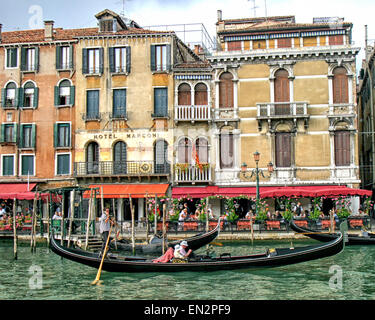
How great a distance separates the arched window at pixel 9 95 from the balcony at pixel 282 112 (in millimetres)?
11667

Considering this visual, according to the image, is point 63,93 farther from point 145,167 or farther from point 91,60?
point 145,167

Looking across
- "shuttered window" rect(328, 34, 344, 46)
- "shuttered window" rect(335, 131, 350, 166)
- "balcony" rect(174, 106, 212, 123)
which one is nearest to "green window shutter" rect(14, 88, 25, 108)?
"balcony" rect(174, 106, 212, 123)

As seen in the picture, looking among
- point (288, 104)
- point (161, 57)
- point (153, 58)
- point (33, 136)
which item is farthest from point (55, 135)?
point (288, 104)

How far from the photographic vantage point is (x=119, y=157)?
874 inches

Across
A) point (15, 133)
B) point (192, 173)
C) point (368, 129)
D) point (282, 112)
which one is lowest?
point (192, 173)

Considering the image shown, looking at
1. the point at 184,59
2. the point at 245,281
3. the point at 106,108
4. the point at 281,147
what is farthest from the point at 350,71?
the point at 245,281

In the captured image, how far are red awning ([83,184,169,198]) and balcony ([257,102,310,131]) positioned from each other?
514 cm

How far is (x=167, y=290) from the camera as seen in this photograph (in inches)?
390

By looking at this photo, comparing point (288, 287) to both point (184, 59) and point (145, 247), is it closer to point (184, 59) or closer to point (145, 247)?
point (145, 247)

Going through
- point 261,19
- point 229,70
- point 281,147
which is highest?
point 261,19

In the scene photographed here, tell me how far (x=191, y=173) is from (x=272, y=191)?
408 centimetres

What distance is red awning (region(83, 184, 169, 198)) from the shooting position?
20.7 meters

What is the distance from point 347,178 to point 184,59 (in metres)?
9.73

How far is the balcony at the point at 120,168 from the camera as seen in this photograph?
2159 centimetres
